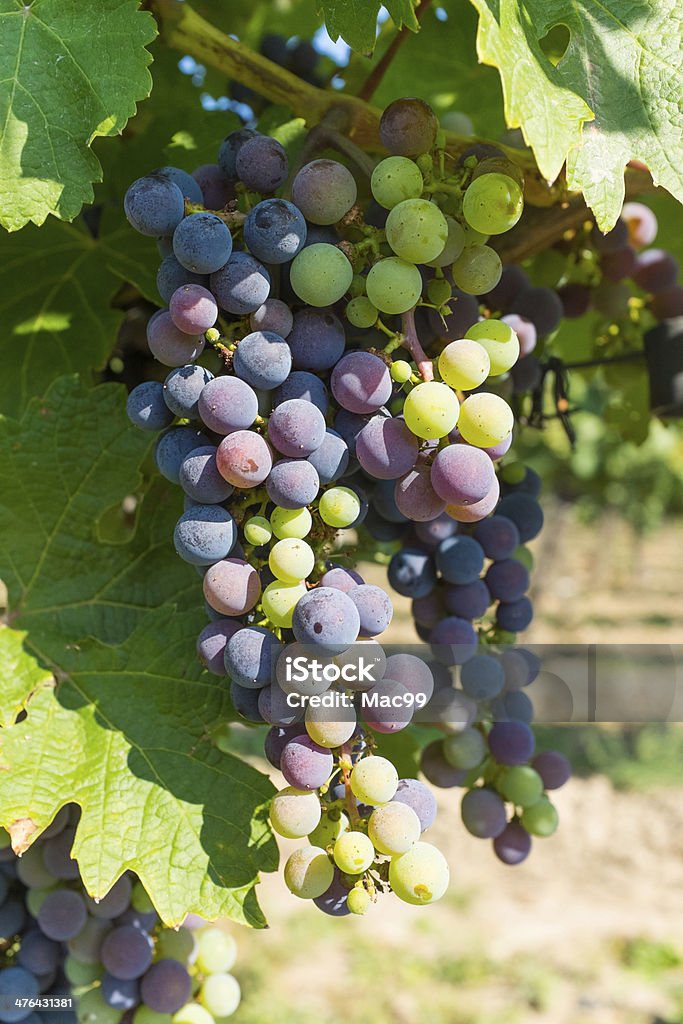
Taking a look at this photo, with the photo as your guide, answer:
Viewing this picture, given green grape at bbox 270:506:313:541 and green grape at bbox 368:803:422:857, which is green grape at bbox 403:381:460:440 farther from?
green grape at bbox 368:803:422:857

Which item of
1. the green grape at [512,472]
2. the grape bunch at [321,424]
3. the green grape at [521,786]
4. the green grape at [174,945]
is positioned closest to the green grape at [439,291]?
the grape bunch at [321,424]

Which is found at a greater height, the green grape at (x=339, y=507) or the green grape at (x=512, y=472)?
the green grape at (x=339, y=507)

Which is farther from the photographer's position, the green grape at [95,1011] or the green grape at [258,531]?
the green grape at [95,1011]

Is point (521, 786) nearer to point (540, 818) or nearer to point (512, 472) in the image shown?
point (540, 818)

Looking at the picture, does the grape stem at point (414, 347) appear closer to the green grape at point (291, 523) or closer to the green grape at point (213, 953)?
the green grape at point (291, 523)

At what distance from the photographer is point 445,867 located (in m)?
0.78

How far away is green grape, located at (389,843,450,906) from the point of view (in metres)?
0.77

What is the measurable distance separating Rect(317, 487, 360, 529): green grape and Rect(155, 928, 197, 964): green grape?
26.8 inches

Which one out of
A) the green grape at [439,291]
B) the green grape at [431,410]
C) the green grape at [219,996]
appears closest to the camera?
the green grape at [431,410]

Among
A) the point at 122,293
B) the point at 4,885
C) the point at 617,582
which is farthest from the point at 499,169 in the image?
the point at 617,582

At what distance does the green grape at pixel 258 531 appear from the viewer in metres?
0.79

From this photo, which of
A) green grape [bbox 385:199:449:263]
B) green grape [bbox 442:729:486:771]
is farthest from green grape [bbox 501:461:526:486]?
green grape [bbox 385:199:449:263]

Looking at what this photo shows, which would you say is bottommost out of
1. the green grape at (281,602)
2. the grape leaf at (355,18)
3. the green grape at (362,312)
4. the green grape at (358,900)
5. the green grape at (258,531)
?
the green grape at (358,900)

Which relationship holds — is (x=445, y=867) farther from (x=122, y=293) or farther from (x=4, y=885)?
(x=122, y=293)
